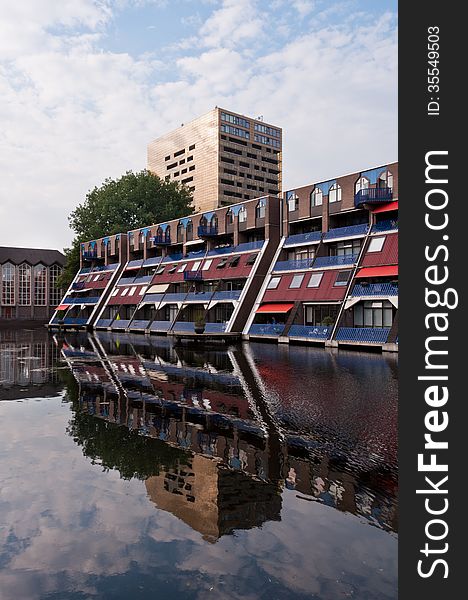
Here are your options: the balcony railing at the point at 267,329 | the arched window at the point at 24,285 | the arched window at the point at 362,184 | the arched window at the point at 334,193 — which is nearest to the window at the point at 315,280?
the balcony railing at the point at 267,329

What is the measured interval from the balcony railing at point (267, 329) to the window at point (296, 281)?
3886mm

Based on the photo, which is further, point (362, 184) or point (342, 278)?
point (362, 184)

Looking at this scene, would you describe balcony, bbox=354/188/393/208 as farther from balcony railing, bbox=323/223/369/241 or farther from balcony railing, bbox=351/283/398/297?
balcony railing, bbox=351/283/398/297

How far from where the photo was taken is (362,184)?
39.0 metres

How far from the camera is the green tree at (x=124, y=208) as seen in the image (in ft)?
262

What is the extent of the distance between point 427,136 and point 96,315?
214ft

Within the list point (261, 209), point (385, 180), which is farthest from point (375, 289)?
point (261, 209)

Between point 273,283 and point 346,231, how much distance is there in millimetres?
8272

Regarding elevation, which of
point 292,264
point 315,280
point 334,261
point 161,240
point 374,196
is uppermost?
point 161,240

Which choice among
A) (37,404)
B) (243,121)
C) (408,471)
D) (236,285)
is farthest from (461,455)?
(243,121)

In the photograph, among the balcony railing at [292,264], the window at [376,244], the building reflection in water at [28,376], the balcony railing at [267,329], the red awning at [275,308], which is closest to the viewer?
the building reflection in water at [28,376]

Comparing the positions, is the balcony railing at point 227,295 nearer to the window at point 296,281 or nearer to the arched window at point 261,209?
the window at point 296,281

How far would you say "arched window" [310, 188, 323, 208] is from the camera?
4272cm

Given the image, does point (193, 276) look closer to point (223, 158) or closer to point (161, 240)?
point (161, 240)
